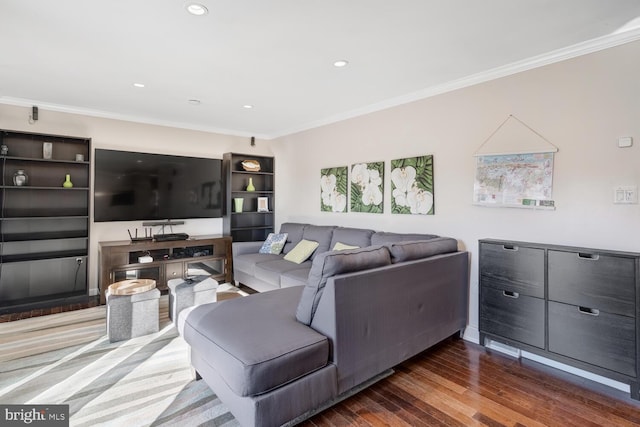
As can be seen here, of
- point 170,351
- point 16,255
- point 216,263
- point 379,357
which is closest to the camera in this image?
point 379,357

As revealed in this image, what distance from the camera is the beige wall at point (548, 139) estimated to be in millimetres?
2182

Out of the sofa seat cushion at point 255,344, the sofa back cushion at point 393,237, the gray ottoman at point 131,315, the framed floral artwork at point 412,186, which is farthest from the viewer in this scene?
the framed floral artwork at point 412,186

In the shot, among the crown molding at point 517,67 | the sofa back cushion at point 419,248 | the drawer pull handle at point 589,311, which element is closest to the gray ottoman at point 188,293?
the sofa back cushion at point 419,248

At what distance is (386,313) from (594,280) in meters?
1.42

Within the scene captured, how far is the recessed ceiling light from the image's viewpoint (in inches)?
73.5

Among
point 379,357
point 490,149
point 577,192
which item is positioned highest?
point 490,149

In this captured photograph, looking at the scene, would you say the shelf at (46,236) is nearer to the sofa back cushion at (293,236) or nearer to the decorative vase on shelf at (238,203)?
the decorative vase on shelf at (238,203)

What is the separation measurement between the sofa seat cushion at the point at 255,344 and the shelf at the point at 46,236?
276cm

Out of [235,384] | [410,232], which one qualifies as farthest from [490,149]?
[235,384]

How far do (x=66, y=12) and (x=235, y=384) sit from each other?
7.90 feet

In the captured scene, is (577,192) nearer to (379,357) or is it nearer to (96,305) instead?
(379,357)

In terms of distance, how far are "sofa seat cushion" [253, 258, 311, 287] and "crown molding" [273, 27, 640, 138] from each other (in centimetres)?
206

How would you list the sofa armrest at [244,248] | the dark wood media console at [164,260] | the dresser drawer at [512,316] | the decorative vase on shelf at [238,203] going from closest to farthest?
the dresser drawer at [512,316], the dark wood media console at [164,260], the sofa armrest at [244,248], the decorative vase on shelf at [238,203]

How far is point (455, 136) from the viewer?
3049 mm
